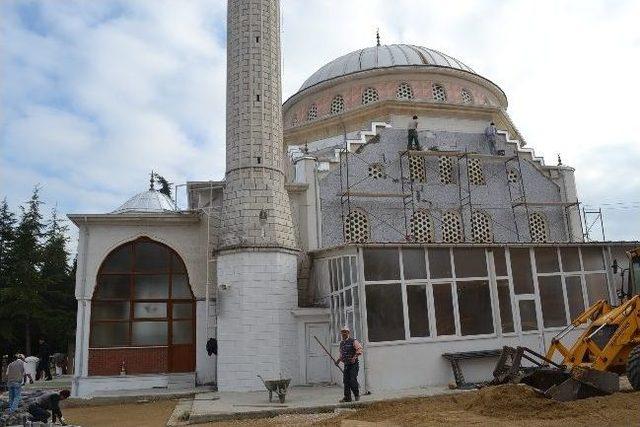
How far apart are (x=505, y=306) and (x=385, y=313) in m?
3.31

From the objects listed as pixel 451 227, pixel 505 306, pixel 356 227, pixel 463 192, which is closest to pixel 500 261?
pixel 505 306

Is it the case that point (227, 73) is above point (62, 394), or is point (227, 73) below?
above

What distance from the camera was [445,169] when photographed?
20.8 metres

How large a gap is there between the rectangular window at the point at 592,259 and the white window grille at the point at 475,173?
5942 mm

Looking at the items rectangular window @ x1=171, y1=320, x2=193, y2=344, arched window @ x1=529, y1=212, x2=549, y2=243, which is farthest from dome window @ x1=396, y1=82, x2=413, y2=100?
rectangular window @ x1=171, y1=320, x2=193, y2=344

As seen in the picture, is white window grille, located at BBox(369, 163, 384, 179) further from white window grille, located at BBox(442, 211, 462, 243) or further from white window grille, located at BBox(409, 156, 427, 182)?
white window grille, located at BBox(442, 211, 462, 243)

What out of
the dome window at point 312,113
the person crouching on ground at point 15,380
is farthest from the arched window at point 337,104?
the person crouching on ground at point 15,380

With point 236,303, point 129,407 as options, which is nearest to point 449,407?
point 236,303

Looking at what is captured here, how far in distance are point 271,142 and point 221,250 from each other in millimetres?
3644

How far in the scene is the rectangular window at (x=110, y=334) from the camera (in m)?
17.5

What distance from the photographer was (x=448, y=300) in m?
14.4

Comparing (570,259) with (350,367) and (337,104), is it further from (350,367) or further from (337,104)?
(337,104)

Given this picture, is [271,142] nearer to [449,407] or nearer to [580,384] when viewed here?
[449,407]

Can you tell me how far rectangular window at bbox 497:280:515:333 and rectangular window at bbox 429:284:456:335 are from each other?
1.36 meters
